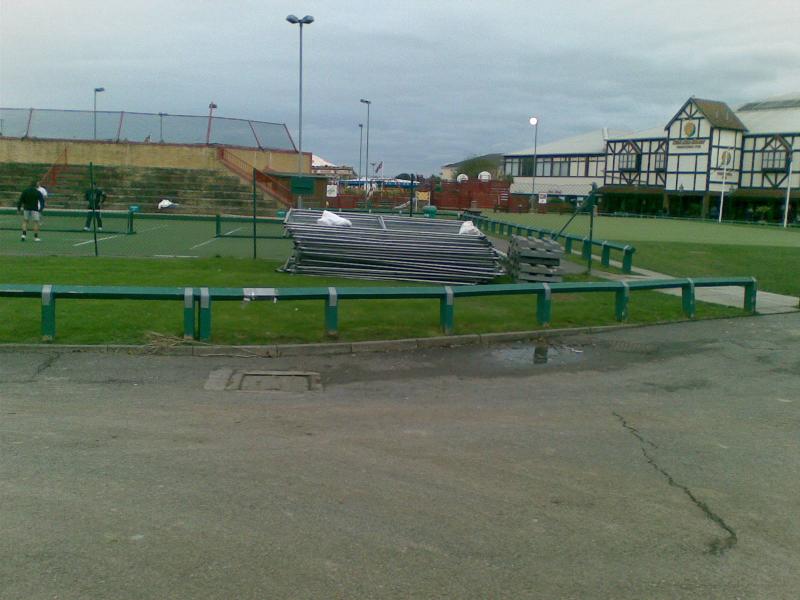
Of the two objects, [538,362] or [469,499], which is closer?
[469,499]

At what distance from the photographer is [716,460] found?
6609mm

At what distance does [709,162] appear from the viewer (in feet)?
237

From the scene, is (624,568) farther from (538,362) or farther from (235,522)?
(538,362)

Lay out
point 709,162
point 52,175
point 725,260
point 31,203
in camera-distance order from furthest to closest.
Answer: point 709,162
point 52,175
point 725,260
point 31,203

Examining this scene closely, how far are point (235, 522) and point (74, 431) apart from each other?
8.22 feet

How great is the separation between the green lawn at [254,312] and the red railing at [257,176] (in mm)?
22179

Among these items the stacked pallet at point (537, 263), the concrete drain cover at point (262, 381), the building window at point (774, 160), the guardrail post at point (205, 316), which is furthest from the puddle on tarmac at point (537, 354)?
the building window at point (774, 160)

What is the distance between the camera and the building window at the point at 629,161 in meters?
80.5

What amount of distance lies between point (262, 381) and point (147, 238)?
1961 cm

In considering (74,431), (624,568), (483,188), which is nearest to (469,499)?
(624,568)

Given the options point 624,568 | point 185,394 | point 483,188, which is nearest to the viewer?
point 624,568

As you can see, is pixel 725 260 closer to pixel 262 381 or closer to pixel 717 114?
pixel 262 381

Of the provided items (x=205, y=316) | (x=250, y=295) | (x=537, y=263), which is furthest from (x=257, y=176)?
(x=205, y=316)

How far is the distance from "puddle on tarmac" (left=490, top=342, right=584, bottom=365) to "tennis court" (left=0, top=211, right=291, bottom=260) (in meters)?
11.6
